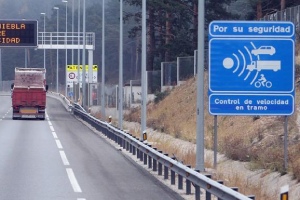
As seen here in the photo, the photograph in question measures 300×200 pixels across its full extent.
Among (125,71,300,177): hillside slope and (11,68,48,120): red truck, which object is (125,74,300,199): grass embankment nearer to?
(125,71,300,177): hillside slope

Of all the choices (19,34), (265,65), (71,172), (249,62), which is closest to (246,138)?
(265,65)

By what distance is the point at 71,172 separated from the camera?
23.0 metres

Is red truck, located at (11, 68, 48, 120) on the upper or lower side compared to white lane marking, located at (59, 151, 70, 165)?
upper

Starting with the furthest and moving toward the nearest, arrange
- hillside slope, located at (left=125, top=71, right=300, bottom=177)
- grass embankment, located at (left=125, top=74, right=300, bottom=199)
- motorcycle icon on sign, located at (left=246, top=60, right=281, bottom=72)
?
hillside slope, located at (left=125, top=71, right=300, bottom=177) → grass embankment, located at (left=125, top=74, right=300, bottom=199) → motorcycle icon on sign, located at (left=246, top=60, right=281, bottom=72)

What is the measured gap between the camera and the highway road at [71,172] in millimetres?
18516

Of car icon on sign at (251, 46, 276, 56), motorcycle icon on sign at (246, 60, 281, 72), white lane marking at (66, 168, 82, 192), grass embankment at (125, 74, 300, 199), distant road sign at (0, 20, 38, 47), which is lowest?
white lane marking at (66, 168, 82, 192)

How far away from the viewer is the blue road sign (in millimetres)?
22172

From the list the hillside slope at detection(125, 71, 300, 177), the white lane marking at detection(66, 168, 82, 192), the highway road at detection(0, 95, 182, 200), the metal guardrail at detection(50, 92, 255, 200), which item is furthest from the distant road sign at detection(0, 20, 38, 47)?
the white lane marking at detection(66, 168, 82, 192)

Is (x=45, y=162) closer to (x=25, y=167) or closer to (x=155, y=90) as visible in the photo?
(x=25, y=167)

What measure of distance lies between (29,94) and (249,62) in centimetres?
3721

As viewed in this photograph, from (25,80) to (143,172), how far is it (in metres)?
36.7

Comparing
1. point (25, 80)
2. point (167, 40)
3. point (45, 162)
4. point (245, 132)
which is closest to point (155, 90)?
point (167, 40)

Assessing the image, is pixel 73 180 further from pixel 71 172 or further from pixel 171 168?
pixel 171 168

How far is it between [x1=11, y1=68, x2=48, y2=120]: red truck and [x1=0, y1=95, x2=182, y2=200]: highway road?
804 inches
